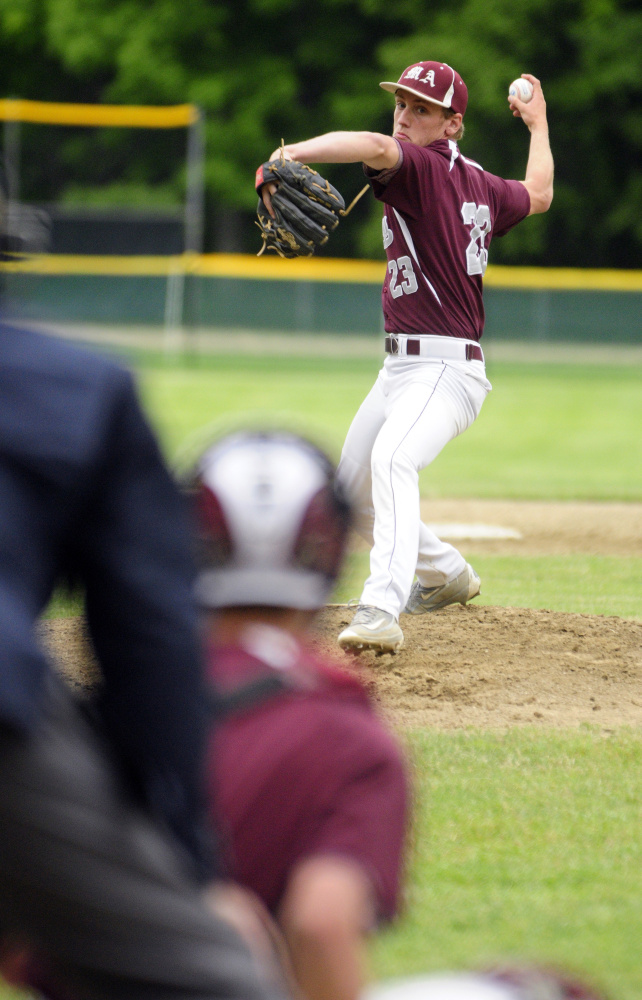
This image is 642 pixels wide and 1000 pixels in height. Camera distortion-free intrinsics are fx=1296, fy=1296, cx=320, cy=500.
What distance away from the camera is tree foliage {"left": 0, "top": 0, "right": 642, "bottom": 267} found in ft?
97.3

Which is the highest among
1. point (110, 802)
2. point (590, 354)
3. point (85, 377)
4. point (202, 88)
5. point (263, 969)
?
point (202, 88)

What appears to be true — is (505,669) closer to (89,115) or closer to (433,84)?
(433,84)

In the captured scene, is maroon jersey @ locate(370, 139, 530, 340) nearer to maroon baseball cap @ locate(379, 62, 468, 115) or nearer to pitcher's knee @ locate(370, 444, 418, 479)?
maroon baseball cap @ locate(379, 62, 468, 115)

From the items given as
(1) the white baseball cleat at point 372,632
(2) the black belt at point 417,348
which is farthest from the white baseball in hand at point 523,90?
(1) the white baseball cleat at point 372,632

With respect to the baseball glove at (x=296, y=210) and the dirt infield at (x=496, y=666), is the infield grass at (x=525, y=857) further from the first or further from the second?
the baseball glove at (x=296, y=210)

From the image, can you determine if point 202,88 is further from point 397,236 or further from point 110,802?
point 110,802

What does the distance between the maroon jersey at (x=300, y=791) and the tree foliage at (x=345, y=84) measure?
1122 inches

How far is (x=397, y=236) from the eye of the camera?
16.3 feet

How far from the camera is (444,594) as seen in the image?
560 centimetres

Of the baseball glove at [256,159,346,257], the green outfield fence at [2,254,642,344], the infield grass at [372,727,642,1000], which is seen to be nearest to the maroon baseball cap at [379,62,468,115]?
the baseball glove at [256,159,346,257]

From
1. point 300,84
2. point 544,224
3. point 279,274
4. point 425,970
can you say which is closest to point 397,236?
point 425,970

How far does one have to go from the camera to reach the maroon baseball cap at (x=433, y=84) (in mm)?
4855

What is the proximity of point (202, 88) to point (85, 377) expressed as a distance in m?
32.5

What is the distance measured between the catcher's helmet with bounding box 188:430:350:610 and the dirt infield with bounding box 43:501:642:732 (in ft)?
6.67
